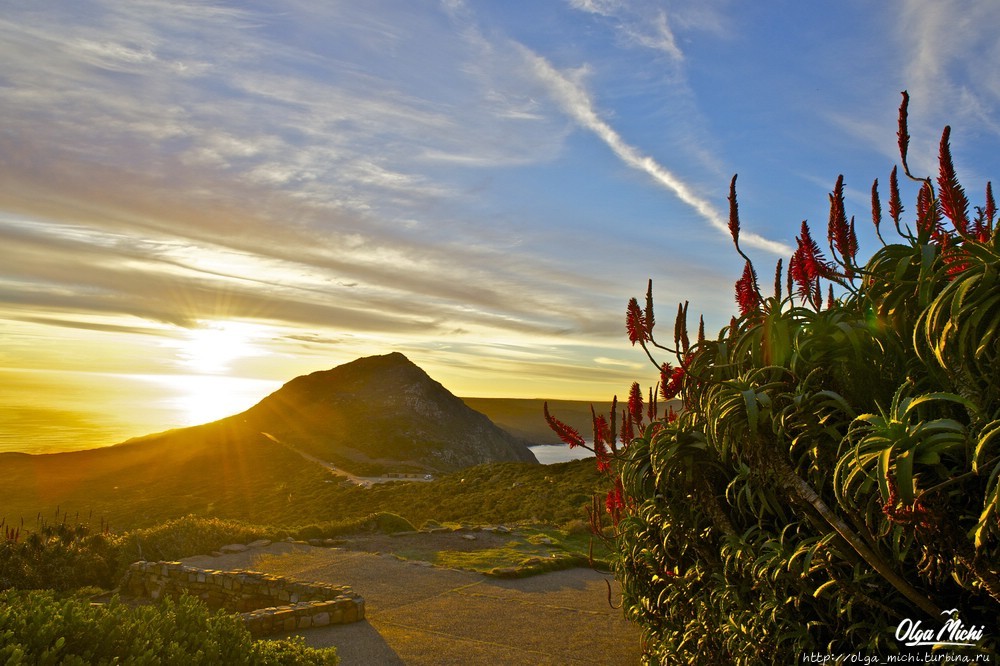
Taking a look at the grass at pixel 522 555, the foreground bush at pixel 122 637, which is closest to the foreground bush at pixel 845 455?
the foreground bush at pixel 122 637

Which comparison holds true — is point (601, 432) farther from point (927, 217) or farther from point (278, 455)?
point (278, 455)

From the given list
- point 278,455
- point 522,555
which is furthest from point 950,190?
point 278,455

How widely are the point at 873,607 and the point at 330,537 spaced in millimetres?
12015

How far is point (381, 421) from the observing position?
5562 cm

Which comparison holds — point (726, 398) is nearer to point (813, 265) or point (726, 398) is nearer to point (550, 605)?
point (813, 265)

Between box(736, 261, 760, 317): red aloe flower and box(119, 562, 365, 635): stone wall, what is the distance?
19.2 feet

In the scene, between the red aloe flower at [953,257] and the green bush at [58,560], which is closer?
the red aloe flower at [953,257]

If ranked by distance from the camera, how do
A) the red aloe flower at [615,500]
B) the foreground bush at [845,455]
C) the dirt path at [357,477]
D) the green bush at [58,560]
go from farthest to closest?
the dirt path at [357,477], the green bush at [58,560], the red aloe flower at [615,500], the foreground bush at [845,455]

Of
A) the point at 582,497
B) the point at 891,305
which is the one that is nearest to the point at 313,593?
the point at 891,305

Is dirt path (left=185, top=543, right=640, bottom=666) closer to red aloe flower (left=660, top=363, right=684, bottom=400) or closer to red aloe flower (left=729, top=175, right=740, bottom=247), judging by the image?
red aloe flower (left=660, top=363, right=684, bottom=400)

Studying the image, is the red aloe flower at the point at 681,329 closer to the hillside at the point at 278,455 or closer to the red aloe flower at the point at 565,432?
the red aloe flower at the point at 565,432

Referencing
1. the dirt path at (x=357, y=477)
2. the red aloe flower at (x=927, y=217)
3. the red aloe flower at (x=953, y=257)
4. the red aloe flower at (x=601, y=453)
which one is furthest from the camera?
the dirt path at (x=357, y=477)

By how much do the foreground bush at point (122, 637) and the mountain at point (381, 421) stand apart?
3800 cm

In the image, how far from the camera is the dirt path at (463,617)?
21.4 ft
